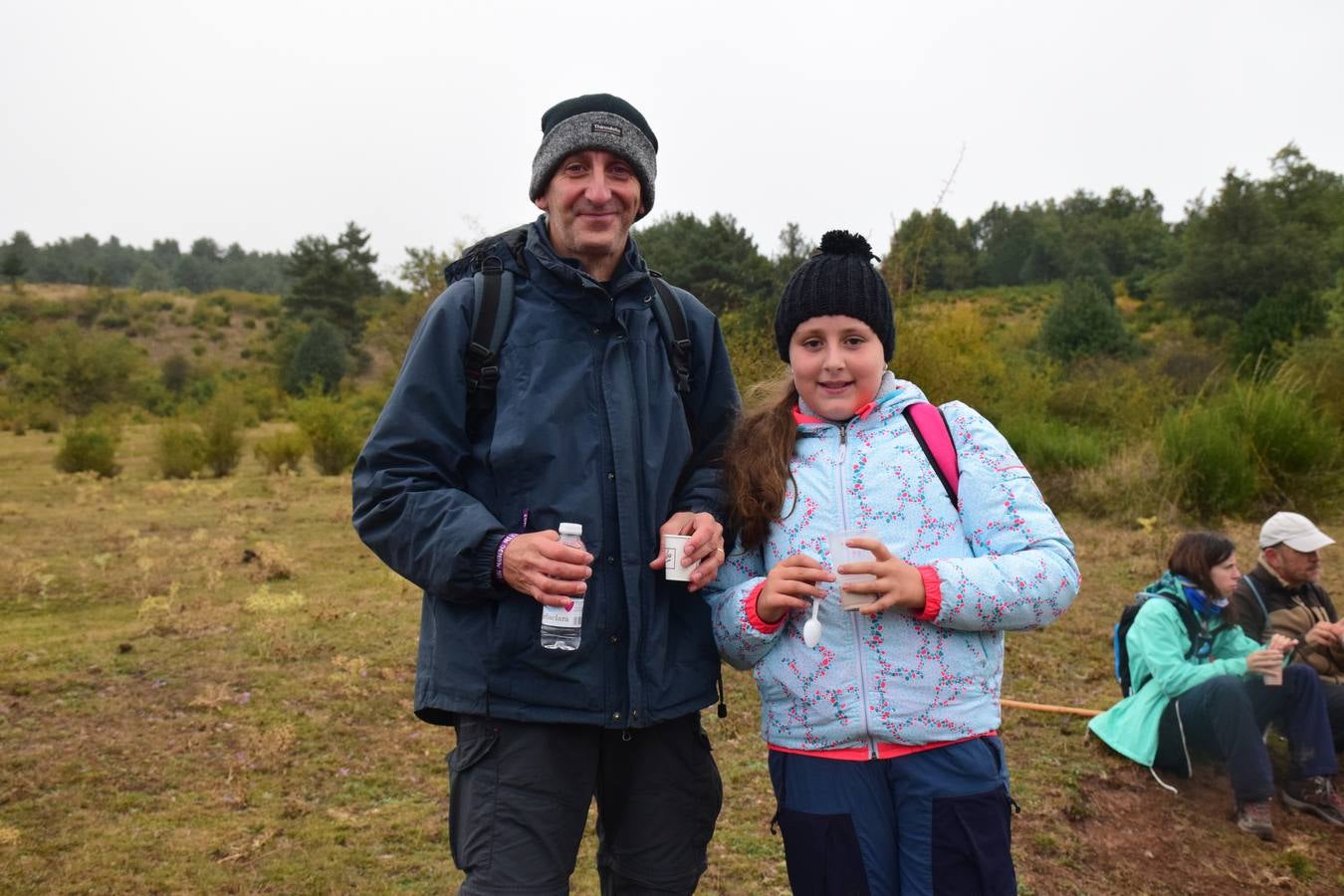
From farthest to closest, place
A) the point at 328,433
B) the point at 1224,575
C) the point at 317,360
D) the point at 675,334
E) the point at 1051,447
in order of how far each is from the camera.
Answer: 1. the point at 317,360
2. the point at 328,433
3. the point at 1051,447
4. the point at 1224,575
5. the point at 675,334

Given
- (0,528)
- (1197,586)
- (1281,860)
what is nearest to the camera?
(1281,860)

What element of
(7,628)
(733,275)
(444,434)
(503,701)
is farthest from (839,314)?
(733,275)

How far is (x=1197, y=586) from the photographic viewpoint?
4.40 metres

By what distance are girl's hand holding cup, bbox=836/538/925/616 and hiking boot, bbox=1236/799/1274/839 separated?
10.3 ft

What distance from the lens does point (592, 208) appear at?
211cm

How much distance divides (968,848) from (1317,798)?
130 inches

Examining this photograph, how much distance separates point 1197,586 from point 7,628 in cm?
722

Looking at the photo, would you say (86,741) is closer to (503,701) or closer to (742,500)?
(503,701)

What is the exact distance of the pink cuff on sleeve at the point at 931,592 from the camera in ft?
6.12

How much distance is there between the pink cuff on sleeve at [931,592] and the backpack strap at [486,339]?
3.04 feet

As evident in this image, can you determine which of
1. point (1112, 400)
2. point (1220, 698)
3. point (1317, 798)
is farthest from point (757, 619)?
point (1112, 400)

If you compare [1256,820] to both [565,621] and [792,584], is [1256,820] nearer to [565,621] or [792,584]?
[792,584]

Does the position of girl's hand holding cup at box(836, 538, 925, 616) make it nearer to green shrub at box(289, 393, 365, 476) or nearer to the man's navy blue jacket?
the man's navy blue jacket

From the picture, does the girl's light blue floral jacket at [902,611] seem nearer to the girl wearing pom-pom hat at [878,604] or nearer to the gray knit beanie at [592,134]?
the girl wearing pom-pom hat at [878,604]
